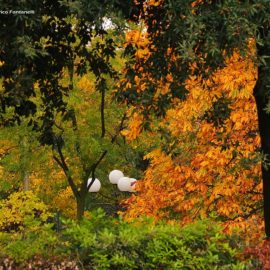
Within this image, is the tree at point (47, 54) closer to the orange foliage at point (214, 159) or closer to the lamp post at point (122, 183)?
the orange foliage at point (214, 159)

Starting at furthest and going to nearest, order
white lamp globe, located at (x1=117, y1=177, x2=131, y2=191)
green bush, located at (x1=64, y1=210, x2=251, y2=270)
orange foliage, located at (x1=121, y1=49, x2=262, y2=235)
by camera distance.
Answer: white lamp globe, located at (x1=117, y1=177, x2=131, y2=191)
orange foliage, located at (x1=121, y1=49, x2=262, y2=235)
green bush, located at (x1=64, y1=210, x2=251, y2=270)

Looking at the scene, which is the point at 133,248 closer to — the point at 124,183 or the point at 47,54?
the point at 47,54

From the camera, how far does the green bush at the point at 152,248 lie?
24.3 feet

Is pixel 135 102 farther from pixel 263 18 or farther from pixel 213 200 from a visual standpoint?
pixel 213 200

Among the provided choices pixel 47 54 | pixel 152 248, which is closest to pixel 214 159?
pixel 152 248

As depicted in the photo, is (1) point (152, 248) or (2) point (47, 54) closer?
(2) point (47, 54)

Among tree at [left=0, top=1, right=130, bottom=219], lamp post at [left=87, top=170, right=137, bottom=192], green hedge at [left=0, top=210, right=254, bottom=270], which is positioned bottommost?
lamp post at [left=87, top=170, right=137, bottom=192]

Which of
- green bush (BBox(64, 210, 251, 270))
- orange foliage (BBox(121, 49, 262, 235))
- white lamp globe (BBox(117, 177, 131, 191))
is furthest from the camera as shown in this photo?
white lamp globe (BBox(117, 177, 131, 191))

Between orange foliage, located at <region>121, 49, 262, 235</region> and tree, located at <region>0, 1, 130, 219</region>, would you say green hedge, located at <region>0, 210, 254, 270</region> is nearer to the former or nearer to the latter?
tree, located at <region>0, 1, 130, 219</region>

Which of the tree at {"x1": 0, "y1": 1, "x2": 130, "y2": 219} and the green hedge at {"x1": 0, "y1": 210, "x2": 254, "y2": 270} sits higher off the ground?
the tree at {"x1": 0, "y1": 1, "x2": 130, "y2": 219}

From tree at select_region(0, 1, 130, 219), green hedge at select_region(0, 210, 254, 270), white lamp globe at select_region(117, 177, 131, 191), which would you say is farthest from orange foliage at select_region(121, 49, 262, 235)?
white lamp globe at select_region(117, 177, 131, 191)

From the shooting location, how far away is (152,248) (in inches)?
298

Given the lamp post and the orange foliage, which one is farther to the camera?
Result: the lamp post

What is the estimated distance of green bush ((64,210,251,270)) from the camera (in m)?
7.42
